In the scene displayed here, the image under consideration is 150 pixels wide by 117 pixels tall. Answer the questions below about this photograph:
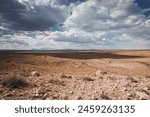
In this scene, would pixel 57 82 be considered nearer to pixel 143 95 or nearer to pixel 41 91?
pixel 41 91

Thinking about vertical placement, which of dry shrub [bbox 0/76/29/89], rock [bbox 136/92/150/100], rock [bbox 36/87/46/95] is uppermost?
dry shrub [bbox 0/76/29/89]

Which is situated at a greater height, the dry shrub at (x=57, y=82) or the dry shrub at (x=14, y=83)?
the dry shrub at (x=14, y=83)

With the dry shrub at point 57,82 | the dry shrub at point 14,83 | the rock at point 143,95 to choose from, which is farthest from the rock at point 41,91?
the rock at point 143,95

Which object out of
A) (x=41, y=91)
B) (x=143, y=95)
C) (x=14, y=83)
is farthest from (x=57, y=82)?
(x=143, y=95)

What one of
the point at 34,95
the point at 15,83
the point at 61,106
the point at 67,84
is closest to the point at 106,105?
the point at 61,106

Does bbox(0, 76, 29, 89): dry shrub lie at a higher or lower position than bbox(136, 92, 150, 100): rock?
higher

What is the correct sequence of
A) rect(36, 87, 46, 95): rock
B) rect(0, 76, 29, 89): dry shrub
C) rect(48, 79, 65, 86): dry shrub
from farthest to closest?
rect(48, 79, 65, 86): dry shrub
rect(0, 76, 29, 89): dry shrub
rect(36, 87, 46, 95): rock

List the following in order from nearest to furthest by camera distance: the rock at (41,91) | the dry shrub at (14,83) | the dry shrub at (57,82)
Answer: the rock at (41,91)
the dry shrub at (14,83)
the dry shrub at (57,82)

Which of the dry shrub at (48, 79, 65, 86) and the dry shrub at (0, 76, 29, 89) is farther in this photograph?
the dry shrub at (48, 79, 65, 86)

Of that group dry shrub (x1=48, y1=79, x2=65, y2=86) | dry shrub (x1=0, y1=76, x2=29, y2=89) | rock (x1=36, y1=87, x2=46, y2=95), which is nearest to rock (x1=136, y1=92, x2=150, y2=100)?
dry shrub (x1=48, y1=79, x2=65, y2=86)

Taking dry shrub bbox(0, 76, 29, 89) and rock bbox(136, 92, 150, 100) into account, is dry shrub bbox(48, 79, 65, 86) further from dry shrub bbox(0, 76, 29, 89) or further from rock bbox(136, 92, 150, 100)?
rock bbox(136, 92, 150, 100)

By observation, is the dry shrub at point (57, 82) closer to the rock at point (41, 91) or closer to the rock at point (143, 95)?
the rock at point (41, 91)

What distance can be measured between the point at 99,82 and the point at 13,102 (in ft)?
13.9

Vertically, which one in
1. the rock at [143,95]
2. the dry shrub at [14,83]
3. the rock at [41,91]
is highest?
the dry shrub at [14,83]
